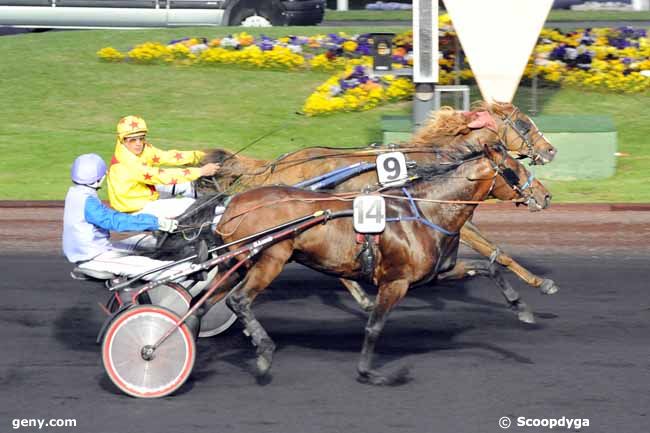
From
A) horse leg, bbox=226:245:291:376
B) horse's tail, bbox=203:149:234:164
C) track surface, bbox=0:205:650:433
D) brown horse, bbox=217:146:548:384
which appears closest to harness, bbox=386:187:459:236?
brown horse, bbox=217:146:548:384

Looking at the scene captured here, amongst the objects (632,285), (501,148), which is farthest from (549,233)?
(501,148)

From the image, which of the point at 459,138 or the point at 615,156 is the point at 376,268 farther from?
the point at 615,156

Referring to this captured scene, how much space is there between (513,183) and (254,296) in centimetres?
199

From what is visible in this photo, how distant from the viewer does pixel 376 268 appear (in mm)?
7840

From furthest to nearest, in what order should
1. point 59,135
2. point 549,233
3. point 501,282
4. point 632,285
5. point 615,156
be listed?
point 59,135 → point 615,156 → point 549,233 → point 632,285 → point 501,282

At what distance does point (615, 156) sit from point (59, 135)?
753cm

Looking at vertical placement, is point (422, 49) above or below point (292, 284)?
above

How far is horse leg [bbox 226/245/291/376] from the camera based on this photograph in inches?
305

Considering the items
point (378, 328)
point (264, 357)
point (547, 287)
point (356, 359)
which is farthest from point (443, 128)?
point (264, 357)

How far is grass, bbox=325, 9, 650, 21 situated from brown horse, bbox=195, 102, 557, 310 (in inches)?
637

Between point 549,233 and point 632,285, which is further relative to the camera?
point 549,233

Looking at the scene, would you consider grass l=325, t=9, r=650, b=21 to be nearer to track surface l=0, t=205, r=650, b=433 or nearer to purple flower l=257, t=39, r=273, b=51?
purple flower l=257, t=39, r=273, b=51

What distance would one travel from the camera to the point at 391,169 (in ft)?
26.9

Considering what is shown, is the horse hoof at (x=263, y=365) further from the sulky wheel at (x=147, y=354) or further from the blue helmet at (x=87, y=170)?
the blue helmet at (x=87, y=170)
